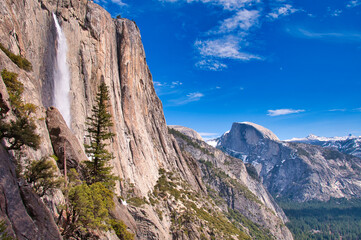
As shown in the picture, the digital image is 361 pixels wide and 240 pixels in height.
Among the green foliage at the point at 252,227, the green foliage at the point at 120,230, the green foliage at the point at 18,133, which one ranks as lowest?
the green foliage at the point at 252,227

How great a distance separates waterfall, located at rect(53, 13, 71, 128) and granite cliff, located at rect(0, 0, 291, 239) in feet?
2.75

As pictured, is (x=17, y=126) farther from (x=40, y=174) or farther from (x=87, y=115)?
(x=87, y=115)

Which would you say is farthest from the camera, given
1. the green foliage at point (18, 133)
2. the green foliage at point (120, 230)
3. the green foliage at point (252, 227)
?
Answer: the green foliage at point (252, 227)

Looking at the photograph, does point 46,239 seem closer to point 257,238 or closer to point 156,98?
point 156,98

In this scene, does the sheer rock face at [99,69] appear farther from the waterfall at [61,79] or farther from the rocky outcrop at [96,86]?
the waterfall at [61,79]

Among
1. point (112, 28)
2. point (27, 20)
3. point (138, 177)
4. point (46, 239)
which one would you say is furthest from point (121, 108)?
point (46, 239)

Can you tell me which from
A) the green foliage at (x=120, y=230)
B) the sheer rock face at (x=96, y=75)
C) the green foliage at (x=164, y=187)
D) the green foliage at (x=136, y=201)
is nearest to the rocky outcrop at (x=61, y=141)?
the sheer rock face at (x=96, y=75)

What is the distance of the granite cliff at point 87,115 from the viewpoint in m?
15.8

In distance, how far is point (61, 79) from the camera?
37875 mm

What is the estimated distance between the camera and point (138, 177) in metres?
51.0

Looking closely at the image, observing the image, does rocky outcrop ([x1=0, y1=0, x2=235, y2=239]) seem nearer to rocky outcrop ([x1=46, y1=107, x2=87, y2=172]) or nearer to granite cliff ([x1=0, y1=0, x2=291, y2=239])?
rocky outcrop ([x1=46, y1=107, x2=87, y2=172])

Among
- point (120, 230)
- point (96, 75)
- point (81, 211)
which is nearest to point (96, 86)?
point (96, 75)

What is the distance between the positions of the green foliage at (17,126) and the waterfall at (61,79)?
16.5 m

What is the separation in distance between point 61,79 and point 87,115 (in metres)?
6.80
